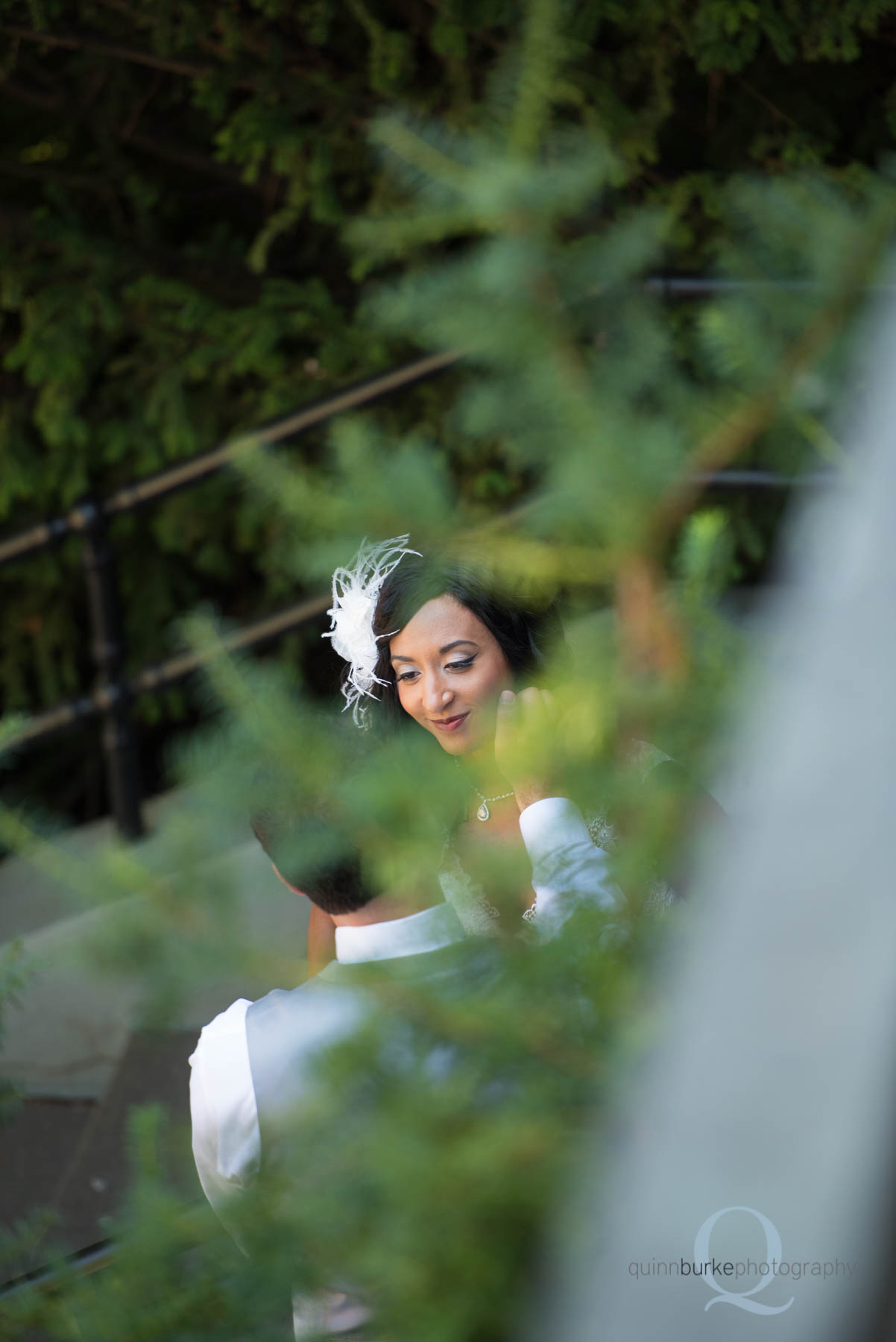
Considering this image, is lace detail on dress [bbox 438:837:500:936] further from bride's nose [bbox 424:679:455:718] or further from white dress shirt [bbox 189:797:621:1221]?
bride's nose [bbox 424:679:455:718]

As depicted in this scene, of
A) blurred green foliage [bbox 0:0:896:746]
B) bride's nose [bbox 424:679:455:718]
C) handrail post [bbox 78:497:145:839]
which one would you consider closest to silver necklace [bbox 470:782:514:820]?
bride's nose [bbox 424:679:455:718]

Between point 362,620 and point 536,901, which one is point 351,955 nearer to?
point 362,620

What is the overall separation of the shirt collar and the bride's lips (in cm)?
20

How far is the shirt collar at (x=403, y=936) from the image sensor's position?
702mm

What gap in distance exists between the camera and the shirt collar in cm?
70

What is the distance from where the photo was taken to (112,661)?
297cm

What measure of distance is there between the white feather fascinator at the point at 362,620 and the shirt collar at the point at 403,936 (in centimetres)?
29

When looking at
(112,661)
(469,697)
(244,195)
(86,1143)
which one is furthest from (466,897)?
(244,195)

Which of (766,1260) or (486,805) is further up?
(486,805)

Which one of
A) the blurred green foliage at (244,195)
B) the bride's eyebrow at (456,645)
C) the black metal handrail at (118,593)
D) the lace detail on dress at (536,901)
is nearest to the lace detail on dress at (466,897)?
the lace detail on dress at (536,901)

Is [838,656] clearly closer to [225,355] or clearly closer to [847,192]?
[847,192]

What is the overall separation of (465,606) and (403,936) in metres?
0.46

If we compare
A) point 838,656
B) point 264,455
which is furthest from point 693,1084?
point 264,455

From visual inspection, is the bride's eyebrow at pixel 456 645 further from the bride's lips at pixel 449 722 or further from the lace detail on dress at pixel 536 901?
the lace detail on dress at pixel 536 901
